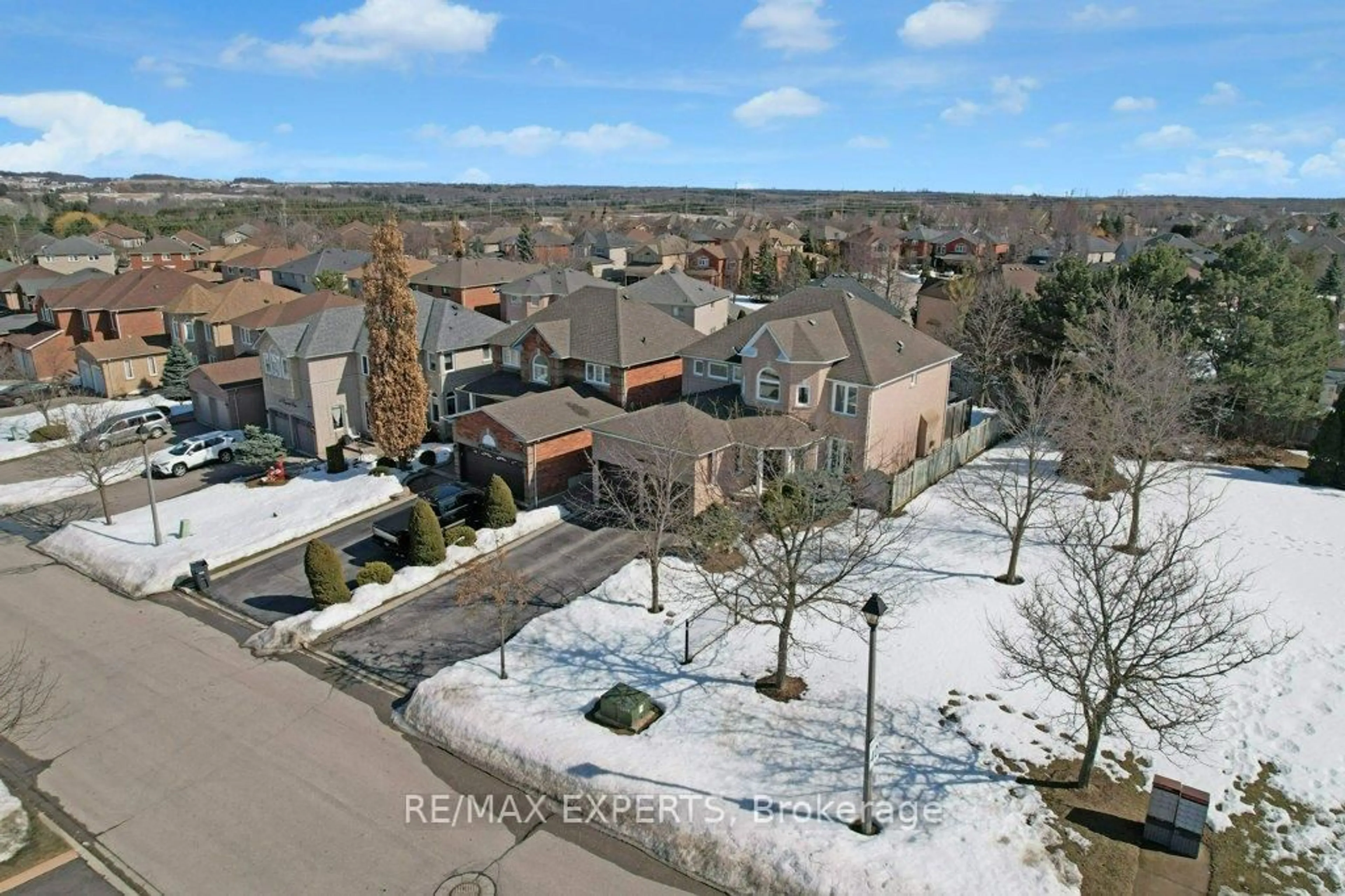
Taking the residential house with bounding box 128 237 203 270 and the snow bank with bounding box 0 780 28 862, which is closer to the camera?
the snow bank with bounding box 0 780 28 862

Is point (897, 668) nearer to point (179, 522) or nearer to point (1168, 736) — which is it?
point (1168, 736)

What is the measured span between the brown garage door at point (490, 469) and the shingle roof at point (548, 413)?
1478 millimetres

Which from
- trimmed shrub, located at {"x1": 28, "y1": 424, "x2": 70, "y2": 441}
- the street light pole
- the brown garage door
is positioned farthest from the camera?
trimmed shrub, located at {"x1": 28, "y1": 424, "x2": 70, "y2": 441}

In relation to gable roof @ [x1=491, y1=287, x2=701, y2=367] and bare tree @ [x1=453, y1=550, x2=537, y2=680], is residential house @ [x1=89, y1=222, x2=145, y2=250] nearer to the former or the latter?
gable roof @ [x1=491, y1=287, x2=701, y2=367]

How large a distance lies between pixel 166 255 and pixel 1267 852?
121444 mm

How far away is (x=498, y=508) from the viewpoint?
30.7 meters

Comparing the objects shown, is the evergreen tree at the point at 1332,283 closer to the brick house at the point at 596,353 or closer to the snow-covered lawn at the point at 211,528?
the brick house at the point at 596,353

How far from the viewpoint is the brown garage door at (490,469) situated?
34031 mm

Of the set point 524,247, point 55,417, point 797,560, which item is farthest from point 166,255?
point 797,560

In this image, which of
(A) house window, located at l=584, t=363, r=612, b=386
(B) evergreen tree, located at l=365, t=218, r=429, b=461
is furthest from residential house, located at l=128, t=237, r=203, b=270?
(A) house window, located at l=584, t=363, r=612, b=386

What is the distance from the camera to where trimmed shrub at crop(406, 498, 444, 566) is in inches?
1099

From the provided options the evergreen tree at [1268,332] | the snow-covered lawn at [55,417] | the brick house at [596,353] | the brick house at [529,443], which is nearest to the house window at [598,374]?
the brick house at [596,353]

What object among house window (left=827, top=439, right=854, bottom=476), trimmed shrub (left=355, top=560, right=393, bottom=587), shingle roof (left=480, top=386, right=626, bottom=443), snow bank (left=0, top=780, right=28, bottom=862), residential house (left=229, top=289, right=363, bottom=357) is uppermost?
residential house (left=229, top=289, right=363, bottom=357)

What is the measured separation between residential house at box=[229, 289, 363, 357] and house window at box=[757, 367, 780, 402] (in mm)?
26698
